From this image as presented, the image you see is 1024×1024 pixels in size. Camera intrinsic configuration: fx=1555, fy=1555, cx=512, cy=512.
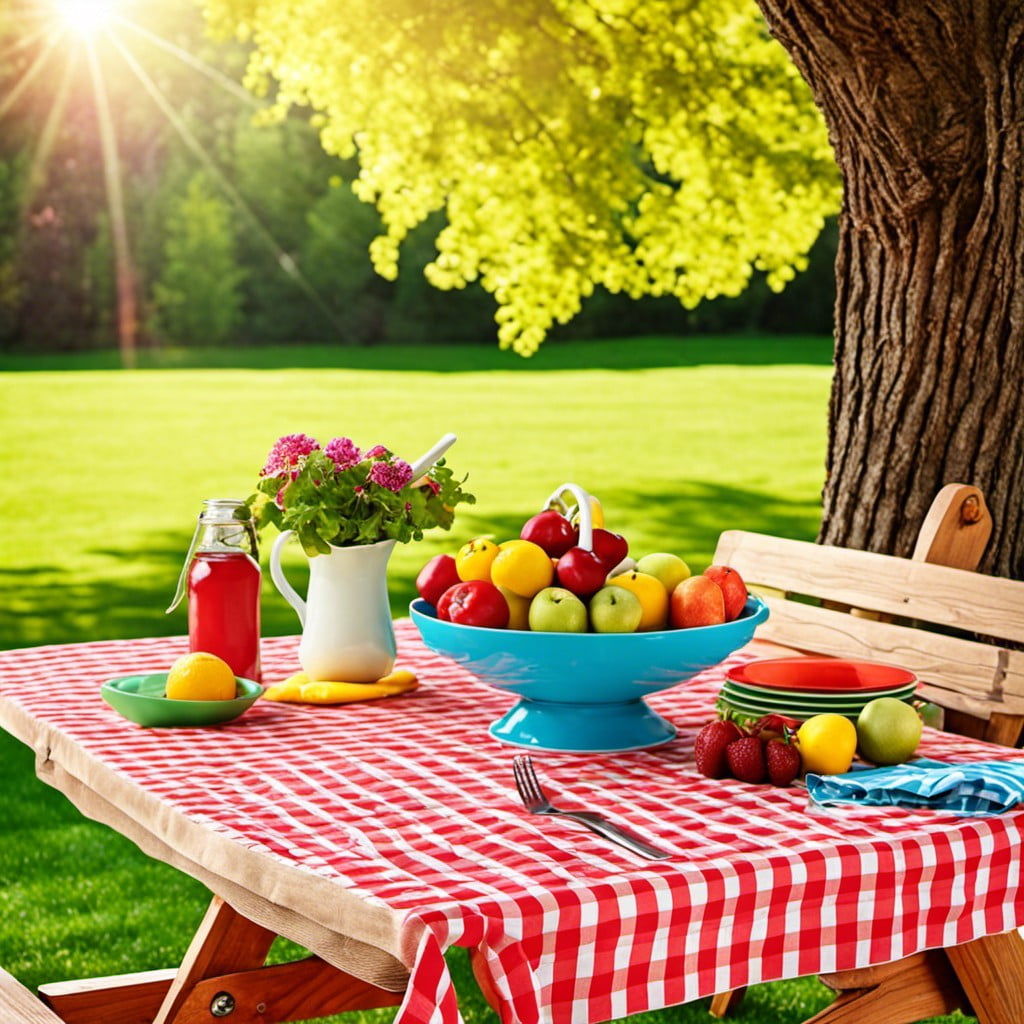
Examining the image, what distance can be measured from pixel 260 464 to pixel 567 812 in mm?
14563

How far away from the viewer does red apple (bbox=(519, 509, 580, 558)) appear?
2.31 metres

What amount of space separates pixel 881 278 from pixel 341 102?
5.90 meters

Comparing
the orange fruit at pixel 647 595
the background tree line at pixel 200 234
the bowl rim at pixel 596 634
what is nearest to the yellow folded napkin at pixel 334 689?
the bowl rim at pixel 596 634

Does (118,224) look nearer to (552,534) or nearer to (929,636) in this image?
(929,636)

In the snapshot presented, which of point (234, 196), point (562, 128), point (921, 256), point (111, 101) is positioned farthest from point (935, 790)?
point (111, 101)

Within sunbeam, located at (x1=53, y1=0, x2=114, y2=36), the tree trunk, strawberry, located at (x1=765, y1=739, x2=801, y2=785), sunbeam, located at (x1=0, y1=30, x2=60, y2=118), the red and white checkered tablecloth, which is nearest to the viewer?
the red and white checkered tablecloth

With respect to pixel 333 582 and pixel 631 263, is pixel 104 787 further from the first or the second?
pixel 631 263

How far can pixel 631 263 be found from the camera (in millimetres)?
9711

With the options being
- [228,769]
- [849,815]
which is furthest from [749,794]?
[228,769]

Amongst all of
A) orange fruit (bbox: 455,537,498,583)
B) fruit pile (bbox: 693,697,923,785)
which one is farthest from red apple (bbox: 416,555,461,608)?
fruit pile (bbox: 693,697,923,785)

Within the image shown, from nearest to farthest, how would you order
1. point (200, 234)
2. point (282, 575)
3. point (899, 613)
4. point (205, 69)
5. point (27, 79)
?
point (282, 575)
point (899, 613)
point (27, 79)
point (200, 234)
point (205, 69)

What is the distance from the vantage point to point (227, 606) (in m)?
2.52

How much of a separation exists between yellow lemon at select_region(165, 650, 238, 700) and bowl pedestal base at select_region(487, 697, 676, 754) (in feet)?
1.38

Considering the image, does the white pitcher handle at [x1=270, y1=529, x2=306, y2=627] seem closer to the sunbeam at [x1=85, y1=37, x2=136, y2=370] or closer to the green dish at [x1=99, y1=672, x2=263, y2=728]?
the green dish at [x1=99, y1=672, x2=263, y2=728]
